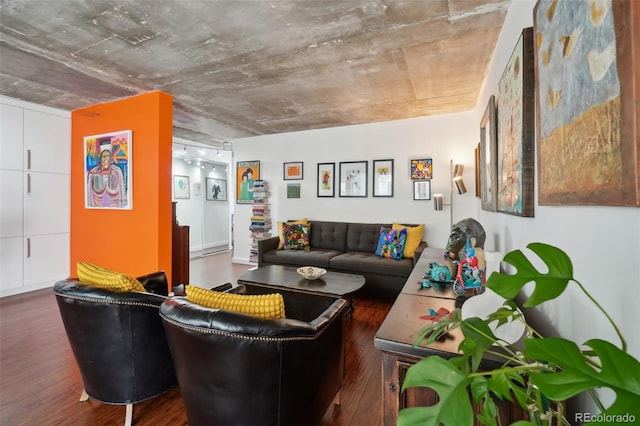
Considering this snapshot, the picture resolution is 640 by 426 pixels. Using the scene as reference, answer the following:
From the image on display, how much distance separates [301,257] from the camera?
13.4 ft

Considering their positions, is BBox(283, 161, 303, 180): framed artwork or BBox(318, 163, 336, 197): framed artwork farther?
BBox(283, 161, 303, 180): framed artwork

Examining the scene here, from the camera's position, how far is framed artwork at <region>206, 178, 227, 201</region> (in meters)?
7.45

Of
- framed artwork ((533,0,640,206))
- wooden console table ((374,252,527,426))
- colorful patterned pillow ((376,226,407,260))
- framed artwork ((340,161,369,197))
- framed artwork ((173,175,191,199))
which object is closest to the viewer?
framed artwork ((533,0,640,206))

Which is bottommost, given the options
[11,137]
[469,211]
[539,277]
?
[539,277]

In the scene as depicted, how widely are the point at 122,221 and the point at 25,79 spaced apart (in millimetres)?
1835

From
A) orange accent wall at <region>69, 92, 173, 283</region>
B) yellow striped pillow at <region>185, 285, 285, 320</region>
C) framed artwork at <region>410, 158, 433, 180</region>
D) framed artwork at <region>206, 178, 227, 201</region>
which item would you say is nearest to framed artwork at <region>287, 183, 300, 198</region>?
framed artwork at <region>410, 158, 433, 180</region>

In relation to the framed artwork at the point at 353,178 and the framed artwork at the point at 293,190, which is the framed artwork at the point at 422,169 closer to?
the framed artwork at the point at 353,178

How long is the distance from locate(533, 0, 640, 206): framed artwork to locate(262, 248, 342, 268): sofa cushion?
3115 millimetres

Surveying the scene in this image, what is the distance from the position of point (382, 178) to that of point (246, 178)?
2.79m

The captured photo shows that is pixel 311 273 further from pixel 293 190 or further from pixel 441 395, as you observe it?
pixel 293 190

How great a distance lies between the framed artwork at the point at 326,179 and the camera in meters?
4.98

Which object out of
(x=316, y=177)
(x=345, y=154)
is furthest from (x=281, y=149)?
(x=345, y=154)

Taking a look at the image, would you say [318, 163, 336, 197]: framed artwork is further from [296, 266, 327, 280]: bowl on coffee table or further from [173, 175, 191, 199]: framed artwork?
[173, 175, 191, 199]: framed artwork

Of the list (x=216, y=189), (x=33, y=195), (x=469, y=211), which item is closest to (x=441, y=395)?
(x=469, y=211)
